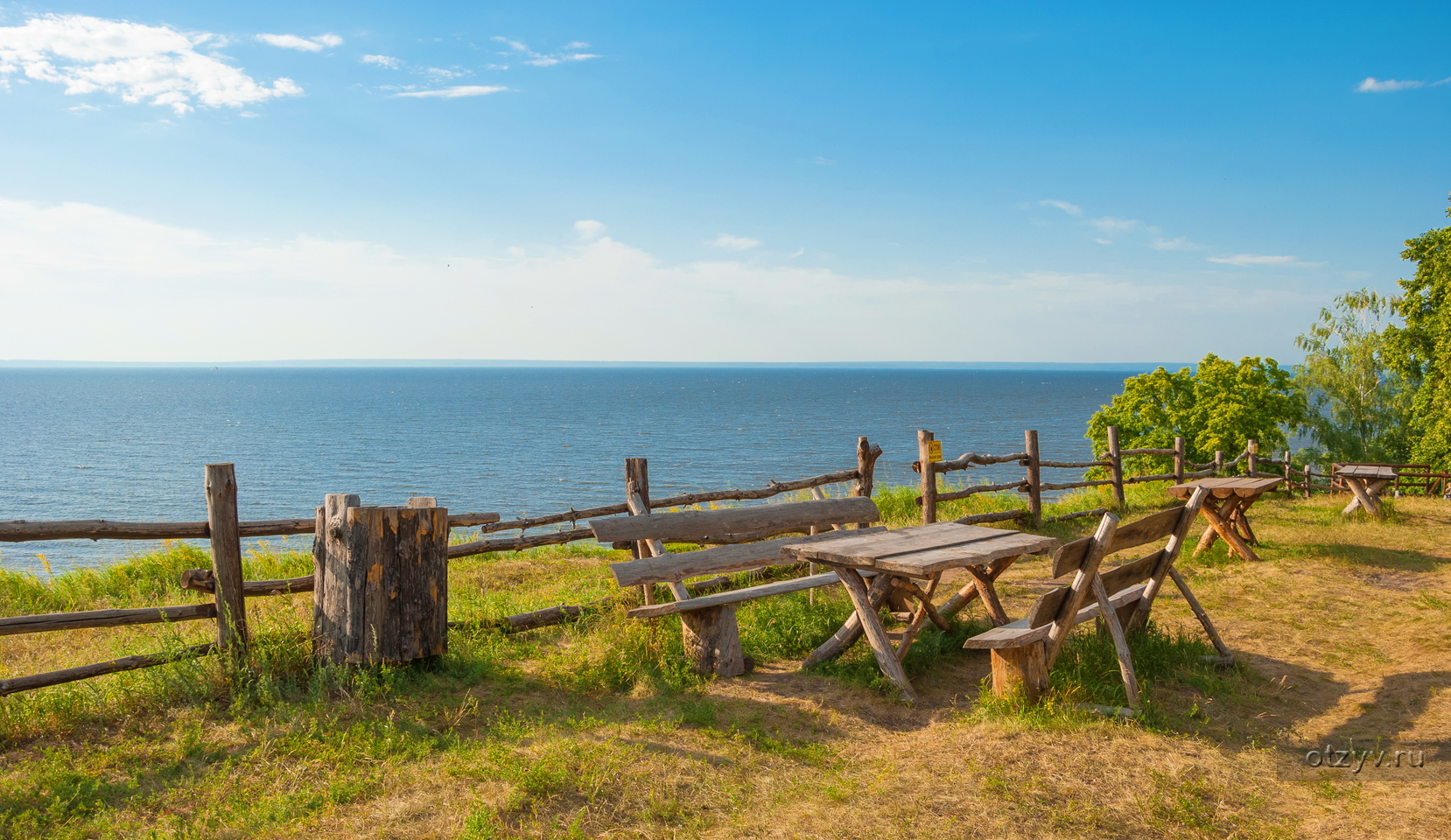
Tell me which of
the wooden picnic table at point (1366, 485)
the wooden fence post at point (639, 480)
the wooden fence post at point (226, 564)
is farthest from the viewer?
the wooden picnic table at point (1366, 485)

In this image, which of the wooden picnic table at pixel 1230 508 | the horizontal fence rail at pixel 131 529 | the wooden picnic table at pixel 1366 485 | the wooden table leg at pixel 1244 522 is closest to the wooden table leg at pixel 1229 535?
the wooden picnic table at pixel 1230 508

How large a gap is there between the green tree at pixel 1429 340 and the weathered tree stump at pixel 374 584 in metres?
25.1

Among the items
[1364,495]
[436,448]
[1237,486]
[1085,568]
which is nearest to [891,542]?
[1085,568]

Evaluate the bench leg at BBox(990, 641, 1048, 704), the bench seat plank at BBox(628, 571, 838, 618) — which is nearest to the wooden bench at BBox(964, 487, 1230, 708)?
the bench leg at BBox(990, 641, 1048, 704)

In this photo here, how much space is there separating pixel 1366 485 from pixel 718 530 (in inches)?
426

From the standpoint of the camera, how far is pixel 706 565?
5633 mm

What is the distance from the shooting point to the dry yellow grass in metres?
3.43

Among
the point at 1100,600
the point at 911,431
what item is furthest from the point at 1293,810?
the point at 911,431

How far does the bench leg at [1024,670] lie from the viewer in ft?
14.8

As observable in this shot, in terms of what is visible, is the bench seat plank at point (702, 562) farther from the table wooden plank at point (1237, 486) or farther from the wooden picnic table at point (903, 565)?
the table wooden plank at point (1237, 486)

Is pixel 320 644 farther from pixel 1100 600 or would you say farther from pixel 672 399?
pixel 672 399

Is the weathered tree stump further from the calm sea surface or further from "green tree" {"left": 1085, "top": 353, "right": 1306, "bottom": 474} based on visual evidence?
"green tree" {"left": 1085, "top": 353, "right": 1306, "bottom": 474}

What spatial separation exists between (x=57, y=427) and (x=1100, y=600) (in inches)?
3116

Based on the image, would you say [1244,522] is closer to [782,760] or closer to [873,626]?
[873,626]
